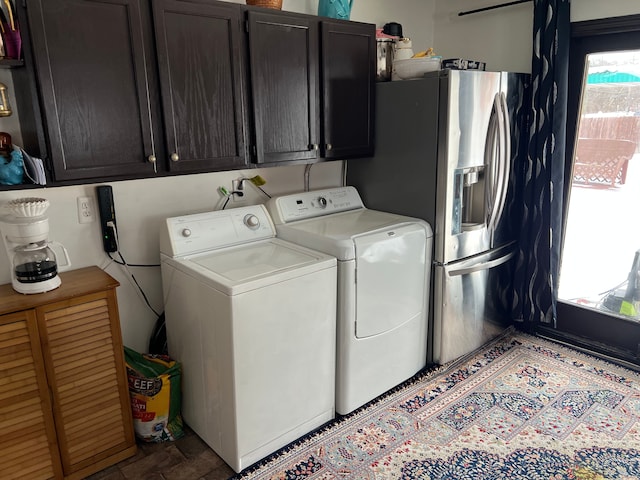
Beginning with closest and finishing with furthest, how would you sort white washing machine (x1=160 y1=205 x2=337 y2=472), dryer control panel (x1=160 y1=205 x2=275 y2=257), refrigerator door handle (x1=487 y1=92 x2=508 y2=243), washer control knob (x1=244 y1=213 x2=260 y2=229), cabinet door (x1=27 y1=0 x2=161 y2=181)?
cabinet door (x1=27 y1=0 x2=161 y2=181)
white washing machine (x1=160 y1=205 x2=337 y2=472)
dryer control panel (x1=160 y1=205 x2=275 y2=257)
washer control knob (x1=244 y1=213 x2=260 y2=229)
refrigerator door handle (x1=487 y1=92 x2=508 y2=243)

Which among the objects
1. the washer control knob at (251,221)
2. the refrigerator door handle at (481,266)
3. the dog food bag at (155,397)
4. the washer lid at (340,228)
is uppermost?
the washer control knob at (251,221)

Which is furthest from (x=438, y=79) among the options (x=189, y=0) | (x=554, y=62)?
(x=189, y=0)

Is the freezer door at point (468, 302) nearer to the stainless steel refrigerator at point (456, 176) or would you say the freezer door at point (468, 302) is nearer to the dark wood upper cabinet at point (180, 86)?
the stainless steel refrigerator at point (456, 176)

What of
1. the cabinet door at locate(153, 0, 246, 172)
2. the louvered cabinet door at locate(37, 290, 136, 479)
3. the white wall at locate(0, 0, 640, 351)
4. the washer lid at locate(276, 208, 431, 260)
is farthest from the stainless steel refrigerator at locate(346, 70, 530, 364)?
the louvered cabinet door at locate(37, 290, 136, 479)

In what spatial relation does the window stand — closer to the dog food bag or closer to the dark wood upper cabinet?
the dark wood upper cabinet

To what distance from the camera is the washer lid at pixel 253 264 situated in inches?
77.2

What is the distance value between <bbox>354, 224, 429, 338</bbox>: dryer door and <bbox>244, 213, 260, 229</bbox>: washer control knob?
1.86ft

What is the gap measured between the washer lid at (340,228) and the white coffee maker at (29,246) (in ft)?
3.70

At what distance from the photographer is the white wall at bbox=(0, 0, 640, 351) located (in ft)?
7.20

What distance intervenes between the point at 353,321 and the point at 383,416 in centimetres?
55

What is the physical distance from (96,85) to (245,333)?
3.69 feet

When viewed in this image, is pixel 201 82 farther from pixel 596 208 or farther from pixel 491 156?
pixel 596 208

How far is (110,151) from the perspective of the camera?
1922 millimetres

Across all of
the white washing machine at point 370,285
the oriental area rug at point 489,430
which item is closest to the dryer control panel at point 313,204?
the white washing machine at point 370,285
